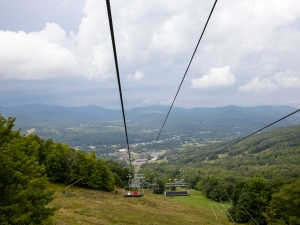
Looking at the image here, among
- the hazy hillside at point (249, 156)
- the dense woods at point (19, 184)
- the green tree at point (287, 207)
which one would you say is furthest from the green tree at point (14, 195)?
the hazy hillside at point (249, 156)

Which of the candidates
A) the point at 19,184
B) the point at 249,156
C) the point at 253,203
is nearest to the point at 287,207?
the point at 253,203

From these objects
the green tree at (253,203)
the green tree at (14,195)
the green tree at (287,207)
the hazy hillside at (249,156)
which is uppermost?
the green tree at (14,195)

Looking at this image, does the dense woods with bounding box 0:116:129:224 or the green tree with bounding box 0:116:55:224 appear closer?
the green tree with bounding box 0:116:55:224

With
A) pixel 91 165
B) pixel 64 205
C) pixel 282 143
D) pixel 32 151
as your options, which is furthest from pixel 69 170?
pixel 282 143

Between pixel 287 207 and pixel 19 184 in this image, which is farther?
pixel 287 207

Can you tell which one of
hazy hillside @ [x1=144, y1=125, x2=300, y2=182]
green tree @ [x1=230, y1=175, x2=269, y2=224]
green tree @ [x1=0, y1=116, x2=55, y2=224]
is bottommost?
hazy hillside @ [x1=144, y1=125, x2=300, y2=182]

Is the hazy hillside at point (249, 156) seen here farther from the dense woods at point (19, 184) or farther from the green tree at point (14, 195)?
the green tree at point (14, 195)

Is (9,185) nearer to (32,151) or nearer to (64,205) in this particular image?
(32,151)

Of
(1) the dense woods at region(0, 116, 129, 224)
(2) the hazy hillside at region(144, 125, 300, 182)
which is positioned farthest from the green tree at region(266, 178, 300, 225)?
(2) the hazy hillside at region(144, 125, 300, 182)

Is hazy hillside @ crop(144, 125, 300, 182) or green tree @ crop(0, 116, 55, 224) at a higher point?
green tree @ crop(0, 116, 55, 224)

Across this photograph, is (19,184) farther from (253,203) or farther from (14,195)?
(253,203)

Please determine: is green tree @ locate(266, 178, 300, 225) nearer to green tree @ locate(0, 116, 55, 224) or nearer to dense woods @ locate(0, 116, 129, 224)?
dense woods @ locate(0, 116, 129, 224)

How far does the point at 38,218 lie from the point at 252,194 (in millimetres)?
31864

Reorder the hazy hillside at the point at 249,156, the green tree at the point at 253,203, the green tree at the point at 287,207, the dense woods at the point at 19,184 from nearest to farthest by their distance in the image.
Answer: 1. the dense woods at the point at 19,184
2. the green tree at the point at 287,207
3. the green tree at the point at 253,203
4. the hazy hillside at the point at 249,156
